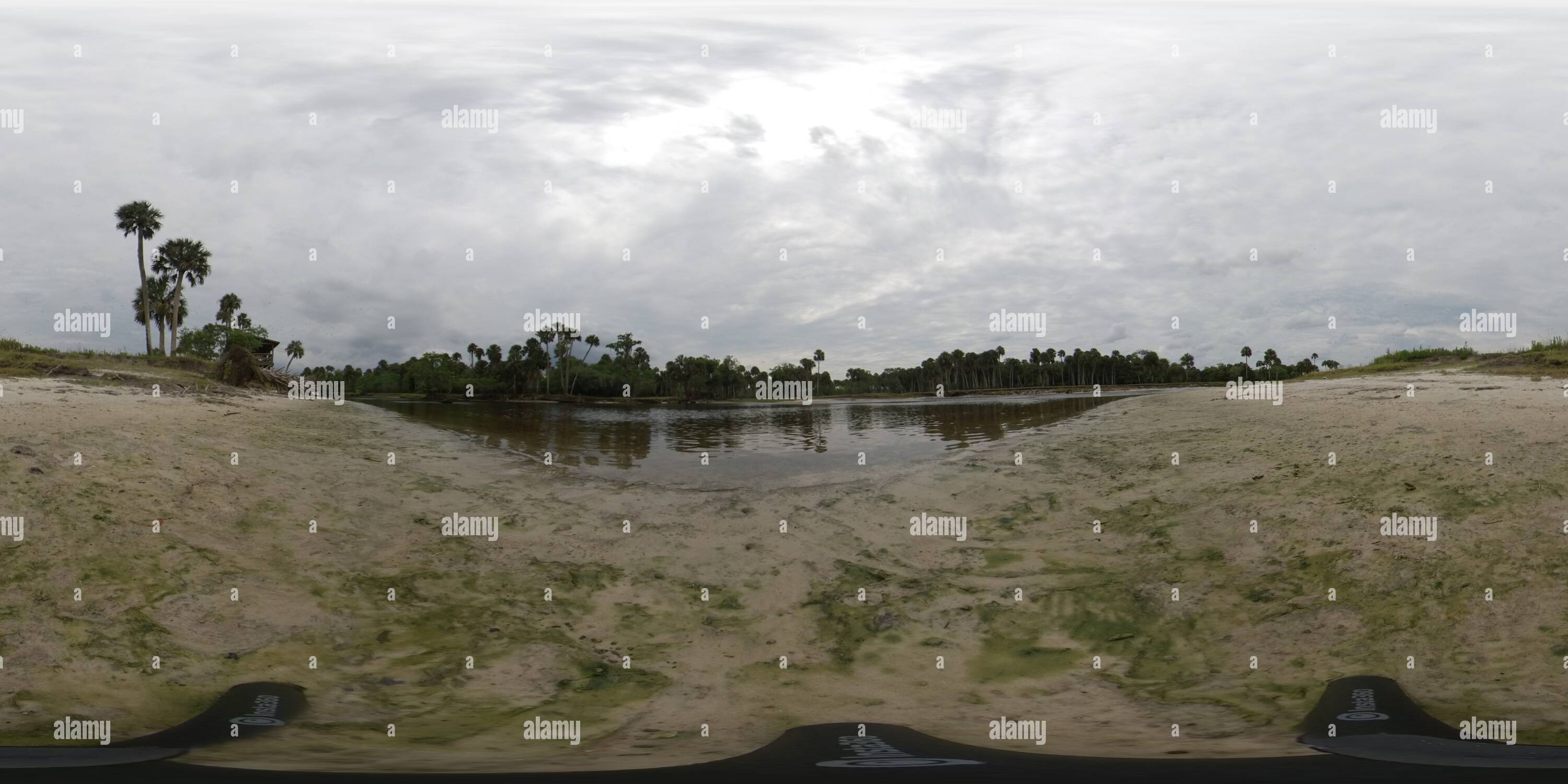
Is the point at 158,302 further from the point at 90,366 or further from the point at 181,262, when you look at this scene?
the point at 90,366

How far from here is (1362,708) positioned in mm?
8258

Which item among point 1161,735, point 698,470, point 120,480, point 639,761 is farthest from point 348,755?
point 698,470

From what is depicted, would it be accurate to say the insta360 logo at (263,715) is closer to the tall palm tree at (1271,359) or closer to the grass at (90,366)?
the grass at (90,366)

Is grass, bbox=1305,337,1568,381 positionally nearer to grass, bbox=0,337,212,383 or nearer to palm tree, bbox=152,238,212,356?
grass, bbox=0,337,212,383

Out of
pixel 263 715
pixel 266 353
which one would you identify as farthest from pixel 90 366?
pixel 263 715

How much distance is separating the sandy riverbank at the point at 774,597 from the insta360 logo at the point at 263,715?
469 mm

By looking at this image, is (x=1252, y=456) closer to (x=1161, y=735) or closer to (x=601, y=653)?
(x=1161, y=735)

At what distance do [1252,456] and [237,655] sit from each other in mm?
21794

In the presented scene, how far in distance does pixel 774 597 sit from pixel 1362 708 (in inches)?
341

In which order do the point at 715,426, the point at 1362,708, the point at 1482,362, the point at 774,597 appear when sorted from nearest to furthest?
the point at 1362,708 < the point at 774,597 < the point at 1482,362 < the point at 715,426

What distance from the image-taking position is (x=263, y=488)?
17141 mm

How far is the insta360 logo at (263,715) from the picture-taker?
841cm

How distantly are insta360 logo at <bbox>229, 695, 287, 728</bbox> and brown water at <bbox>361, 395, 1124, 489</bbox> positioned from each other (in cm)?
1344

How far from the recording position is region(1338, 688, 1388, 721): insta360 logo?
7992 mm
